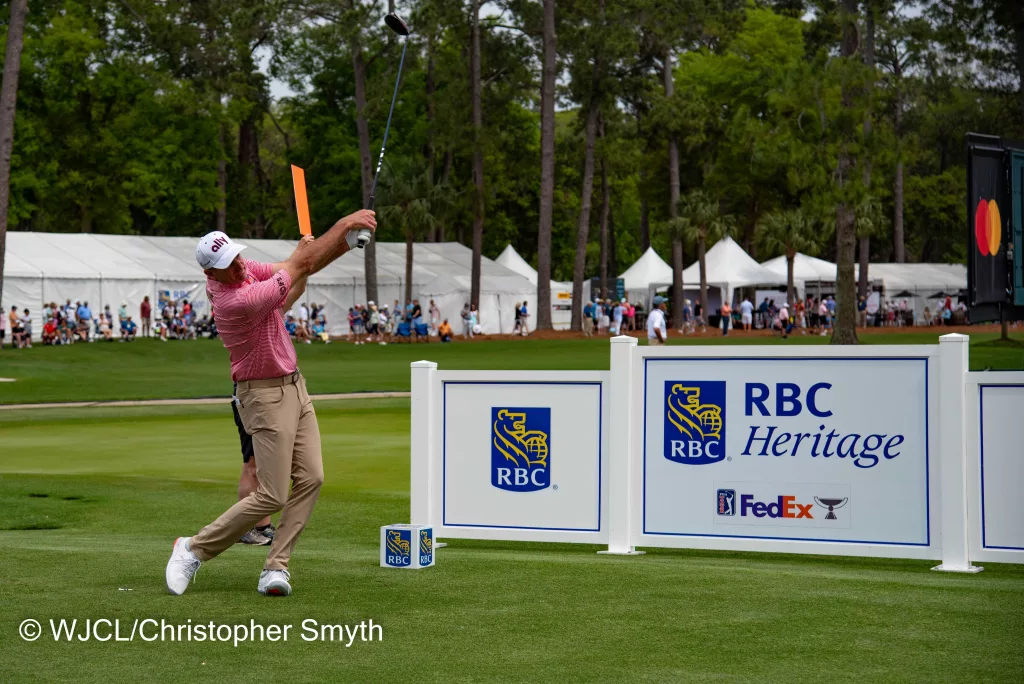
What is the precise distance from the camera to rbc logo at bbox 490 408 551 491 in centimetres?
821

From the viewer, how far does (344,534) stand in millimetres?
9531

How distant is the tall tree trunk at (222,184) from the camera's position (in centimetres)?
6562

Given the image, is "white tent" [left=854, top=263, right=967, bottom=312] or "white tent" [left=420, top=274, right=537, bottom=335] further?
"white tent" [left=854, top=263, right=967, bottom=312]

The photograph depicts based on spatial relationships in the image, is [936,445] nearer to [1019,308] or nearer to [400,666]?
[400,666]

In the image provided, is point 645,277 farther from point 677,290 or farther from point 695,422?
point 695,422

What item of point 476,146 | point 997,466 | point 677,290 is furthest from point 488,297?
point 997,466

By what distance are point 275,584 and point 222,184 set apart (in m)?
65.4

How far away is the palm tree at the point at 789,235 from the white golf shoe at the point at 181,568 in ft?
170

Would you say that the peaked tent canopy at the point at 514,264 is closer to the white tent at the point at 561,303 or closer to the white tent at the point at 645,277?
the white tent at the point at 561,303

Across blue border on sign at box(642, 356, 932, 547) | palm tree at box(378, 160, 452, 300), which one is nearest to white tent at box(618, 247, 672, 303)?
palm tree at box(378, 160, 452, 300)

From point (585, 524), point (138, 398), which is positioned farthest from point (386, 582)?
point (138, 398)

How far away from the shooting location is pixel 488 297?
194ft

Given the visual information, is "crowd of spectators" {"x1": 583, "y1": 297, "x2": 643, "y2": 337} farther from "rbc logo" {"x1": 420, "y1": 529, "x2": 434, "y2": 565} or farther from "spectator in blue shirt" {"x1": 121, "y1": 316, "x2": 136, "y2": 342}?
"rbc logo" {"x1": 420, "y1": 529, "x2": 434, "y2": 565}

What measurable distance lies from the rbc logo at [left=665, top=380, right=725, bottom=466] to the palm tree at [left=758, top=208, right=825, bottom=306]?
163ft
